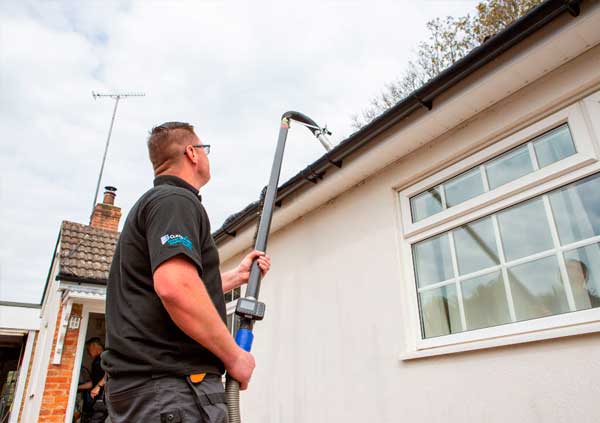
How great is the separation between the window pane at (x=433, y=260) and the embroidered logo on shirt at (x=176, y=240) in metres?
2.28

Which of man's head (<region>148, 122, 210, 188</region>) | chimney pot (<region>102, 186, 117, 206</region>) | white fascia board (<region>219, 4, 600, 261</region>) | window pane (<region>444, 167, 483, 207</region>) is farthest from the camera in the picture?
chimney pot (<region>102, 186, 117, 206</region>)

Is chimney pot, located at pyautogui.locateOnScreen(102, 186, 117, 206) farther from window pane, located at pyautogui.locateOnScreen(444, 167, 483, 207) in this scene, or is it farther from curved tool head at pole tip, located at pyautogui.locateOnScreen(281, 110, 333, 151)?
window pane, located at pyautogui.locateOnScreen(444, 167, 483, 207)

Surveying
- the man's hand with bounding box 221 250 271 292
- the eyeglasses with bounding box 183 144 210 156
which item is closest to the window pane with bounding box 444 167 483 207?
the man's hand with bounding box 221 250 271 292

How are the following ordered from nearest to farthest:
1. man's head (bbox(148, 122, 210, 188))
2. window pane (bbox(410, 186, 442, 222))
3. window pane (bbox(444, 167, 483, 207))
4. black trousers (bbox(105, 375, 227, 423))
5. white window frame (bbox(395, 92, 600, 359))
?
black trousers (bbox(105, 375, 227, 423)) < man's head (bbox(148, 122, 210, 188)) < white window frame (bbox(395, 92, 600, 359)) < window pane (bbox(444, 167, 483, 207)) < window pane (bbox(410, 186, 442, 222))

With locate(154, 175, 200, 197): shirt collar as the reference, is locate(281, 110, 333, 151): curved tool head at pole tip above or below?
above

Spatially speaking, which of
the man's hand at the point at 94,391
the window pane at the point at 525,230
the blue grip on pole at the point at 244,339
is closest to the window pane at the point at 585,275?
the window pane at the point at 525,230

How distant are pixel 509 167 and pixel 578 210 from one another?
1.87ft

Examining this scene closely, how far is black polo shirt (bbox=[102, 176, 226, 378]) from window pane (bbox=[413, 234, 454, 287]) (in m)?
2.09

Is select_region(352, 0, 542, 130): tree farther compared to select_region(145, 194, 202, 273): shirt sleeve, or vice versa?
select_region(352, 0, 542, 130): tree

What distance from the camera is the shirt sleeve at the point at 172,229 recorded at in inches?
51.9

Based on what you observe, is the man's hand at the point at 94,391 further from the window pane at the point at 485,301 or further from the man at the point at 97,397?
the window pane at the point at 485,301

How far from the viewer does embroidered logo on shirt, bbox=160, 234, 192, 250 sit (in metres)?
1.33

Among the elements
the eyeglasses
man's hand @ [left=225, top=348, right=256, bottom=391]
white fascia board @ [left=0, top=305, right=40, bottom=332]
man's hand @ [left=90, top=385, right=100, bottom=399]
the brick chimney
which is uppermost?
the brick chimney

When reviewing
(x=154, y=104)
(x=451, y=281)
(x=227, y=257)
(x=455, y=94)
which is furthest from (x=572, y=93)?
(x=154, y=104)
